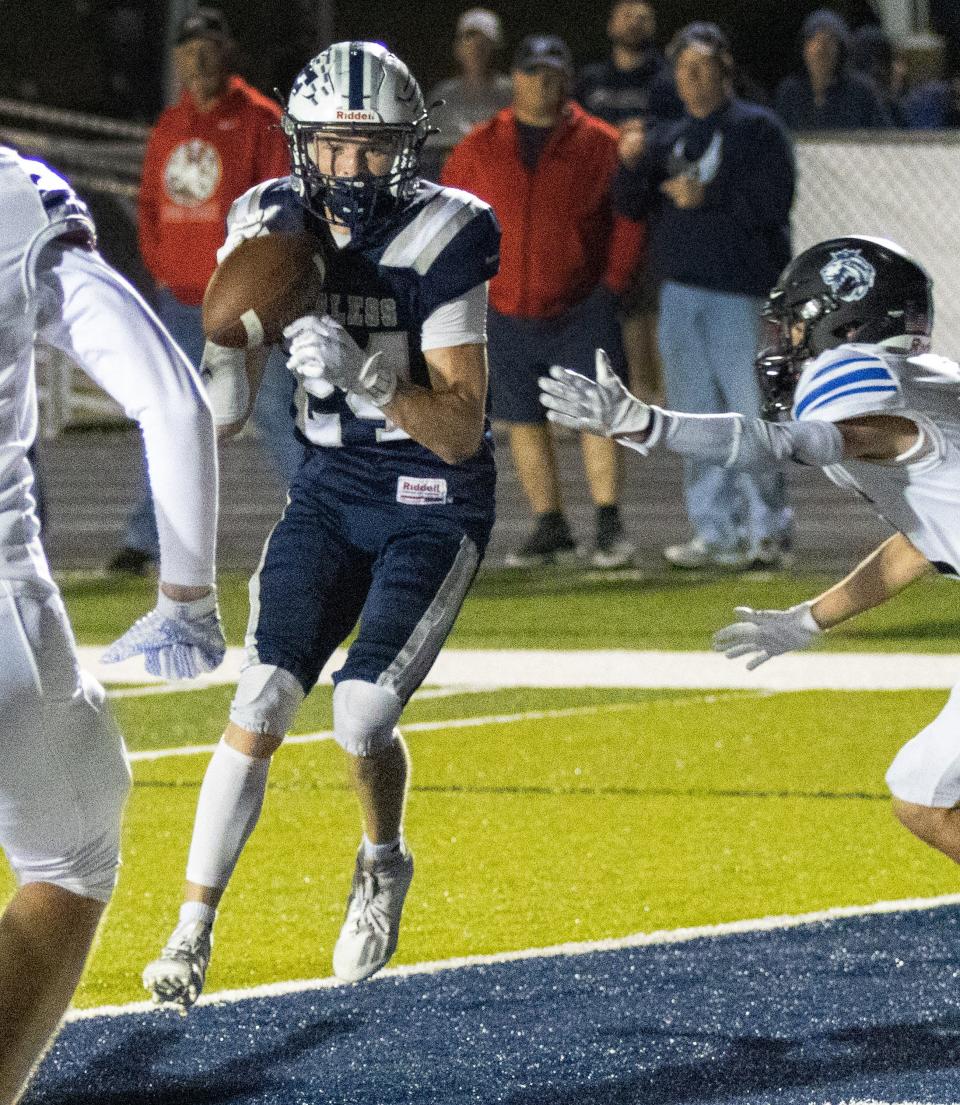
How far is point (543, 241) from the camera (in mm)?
9883

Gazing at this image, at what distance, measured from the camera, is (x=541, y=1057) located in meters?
4.15

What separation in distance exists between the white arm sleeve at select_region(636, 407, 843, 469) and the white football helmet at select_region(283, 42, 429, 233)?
1.02 metres

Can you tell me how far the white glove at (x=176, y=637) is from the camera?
319 cm

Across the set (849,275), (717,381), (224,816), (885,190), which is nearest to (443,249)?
(849,275)

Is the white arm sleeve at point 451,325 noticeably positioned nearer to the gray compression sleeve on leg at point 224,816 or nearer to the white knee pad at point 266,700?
the white knee pad at point 266,700

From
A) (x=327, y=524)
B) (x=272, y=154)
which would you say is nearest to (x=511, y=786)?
(x=327, y=524)

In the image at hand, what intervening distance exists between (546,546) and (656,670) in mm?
2318

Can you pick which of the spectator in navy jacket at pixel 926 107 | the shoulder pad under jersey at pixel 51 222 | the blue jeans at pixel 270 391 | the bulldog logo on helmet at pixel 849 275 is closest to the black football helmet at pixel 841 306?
the bulldog logo on helmet at pixel 849 275

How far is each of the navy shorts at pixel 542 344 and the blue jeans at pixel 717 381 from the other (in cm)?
30

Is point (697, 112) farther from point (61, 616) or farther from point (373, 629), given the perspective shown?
point (61, 616)

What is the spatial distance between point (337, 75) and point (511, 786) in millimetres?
2528

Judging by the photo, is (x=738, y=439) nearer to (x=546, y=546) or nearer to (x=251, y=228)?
(x=251, y=228)

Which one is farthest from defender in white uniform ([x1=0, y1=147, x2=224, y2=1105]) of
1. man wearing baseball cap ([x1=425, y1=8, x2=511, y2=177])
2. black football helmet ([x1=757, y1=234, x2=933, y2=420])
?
man wearing baseball cap ([x1=425, y1=8, x2=511, y2=177])

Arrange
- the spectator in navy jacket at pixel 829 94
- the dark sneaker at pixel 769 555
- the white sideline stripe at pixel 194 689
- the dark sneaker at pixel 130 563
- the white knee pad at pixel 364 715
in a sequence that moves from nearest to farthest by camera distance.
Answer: the white knee pad at pixel 364 715, the white sideline stripe at pixel 194 689, the dark sneaker at pixel 769 555, the dark sneaker at pixel 130 563, the spectator in navy jacket at pixel 829 94
